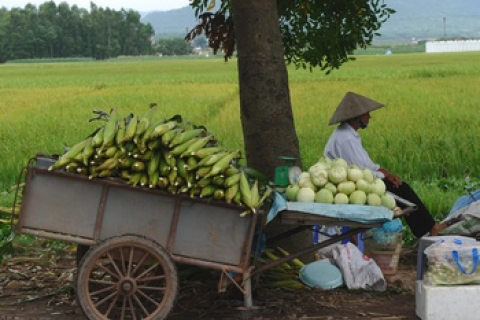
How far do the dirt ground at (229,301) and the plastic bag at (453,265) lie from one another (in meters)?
0.46

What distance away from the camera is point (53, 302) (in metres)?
6.59

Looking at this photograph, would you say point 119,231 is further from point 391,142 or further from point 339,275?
point 391,142

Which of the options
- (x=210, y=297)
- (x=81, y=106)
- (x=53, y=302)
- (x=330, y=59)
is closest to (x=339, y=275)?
(x=210, y=297)

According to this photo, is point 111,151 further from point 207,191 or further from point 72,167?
point 207,191

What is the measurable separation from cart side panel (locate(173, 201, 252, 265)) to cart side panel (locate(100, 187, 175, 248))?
0.10 m

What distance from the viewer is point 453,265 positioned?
5.71 m

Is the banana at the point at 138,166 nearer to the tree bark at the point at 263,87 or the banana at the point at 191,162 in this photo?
the banana at the point at 191,162

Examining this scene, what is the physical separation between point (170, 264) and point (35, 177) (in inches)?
38.5

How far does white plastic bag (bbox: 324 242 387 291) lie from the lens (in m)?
6.73

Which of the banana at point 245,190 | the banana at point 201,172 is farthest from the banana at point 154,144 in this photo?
the banana at point 245,190

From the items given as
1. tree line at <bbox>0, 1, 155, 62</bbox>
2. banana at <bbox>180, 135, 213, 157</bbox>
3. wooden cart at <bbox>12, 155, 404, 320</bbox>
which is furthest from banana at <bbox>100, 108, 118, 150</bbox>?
tree line at <bbox>0, 1, 155, 62</bbox>

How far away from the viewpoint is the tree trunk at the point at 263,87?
7141mm

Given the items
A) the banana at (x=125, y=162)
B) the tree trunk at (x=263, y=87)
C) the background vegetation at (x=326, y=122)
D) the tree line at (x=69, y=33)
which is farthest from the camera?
the tree line at (x=69, y=33)

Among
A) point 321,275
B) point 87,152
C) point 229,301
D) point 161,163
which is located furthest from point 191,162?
point 321,275
